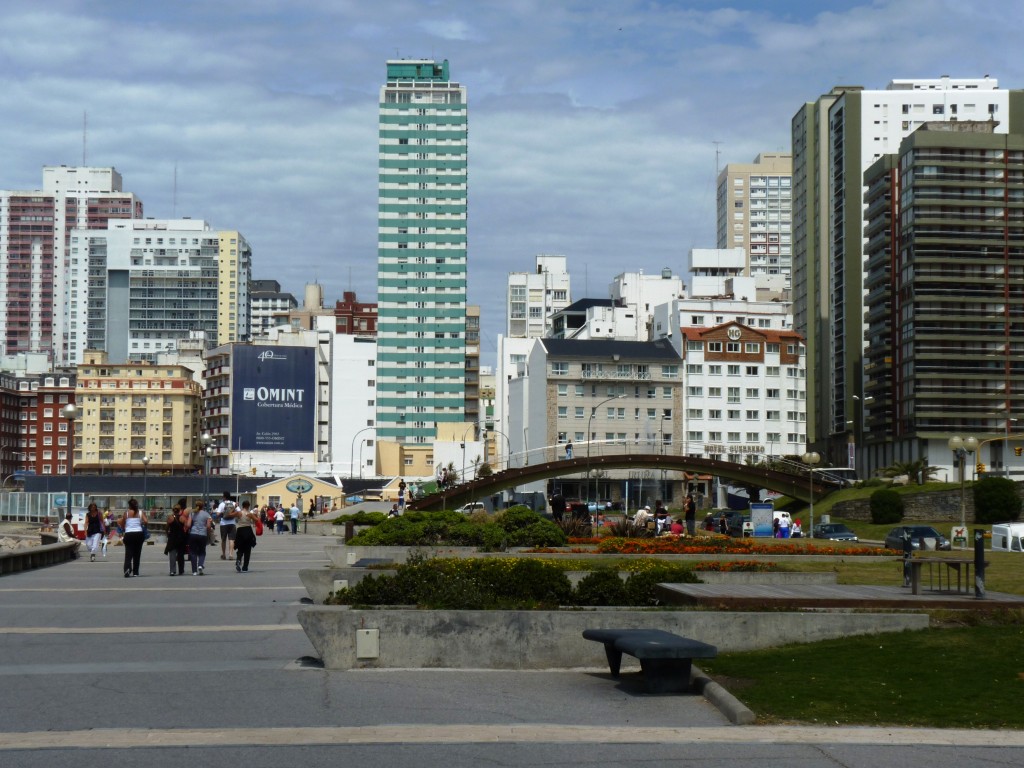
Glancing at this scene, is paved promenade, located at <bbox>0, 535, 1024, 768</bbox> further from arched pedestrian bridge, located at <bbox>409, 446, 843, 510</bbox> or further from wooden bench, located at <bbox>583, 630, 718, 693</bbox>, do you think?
arched pedestrian bridge, located at <bbox>409, 446, 843, 510</bbox>

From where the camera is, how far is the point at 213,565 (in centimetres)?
3475

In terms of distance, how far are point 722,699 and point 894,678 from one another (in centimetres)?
179

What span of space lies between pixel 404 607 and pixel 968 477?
89.5m

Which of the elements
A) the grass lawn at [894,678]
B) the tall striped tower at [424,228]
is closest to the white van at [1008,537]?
the grass lawn at [894,678]

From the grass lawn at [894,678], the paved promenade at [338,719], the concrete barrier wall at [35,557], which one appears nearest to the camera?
the paved promenade at [338,719]

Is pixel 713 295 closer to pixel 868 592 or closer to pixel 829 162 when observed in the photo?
pixel 829 162

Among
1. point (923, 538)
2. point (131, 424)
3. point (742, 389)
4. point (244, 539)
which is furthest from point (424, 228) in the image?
point (244, 539)

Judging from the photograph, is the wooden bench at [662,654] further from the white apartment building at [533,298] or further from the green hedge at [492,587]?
the white apartment building at [533,298]

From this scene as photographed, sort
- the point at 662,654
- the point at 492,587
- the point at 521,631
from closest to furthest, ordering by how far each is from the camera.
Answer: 1. the point at 662,654
2. the point at 521,631
3. the point at 492,587

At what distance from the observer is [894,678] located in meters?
12.5

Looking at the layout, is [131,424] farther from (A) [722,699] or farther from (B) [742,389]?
(A) [722,699]

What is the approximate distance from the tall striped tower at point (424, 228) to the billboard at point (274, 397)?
1550 cm

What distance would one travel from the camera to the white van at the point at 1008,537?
53.4 m

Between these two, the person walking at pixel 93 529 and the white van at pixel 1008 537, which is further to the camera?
the white van at pixel 1008 537
